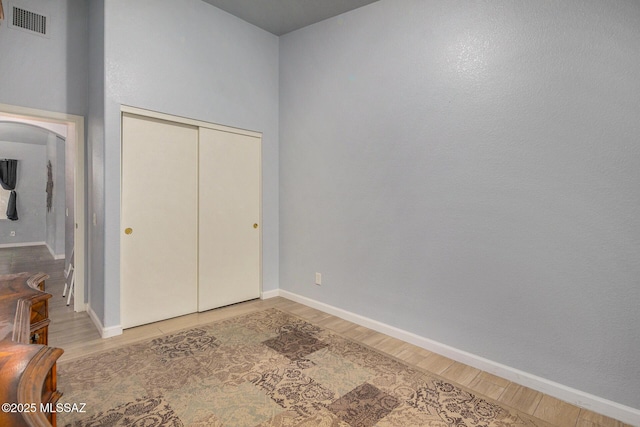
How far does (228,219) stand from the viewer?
3711mm

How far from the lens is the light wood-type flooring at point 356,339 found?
2.00 metres

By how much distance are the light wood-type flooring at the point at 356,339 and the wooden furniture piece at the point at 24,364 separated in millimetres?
1433

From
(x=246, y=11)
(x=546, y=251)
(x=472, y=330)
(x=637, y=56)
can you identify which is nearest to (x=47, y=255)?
(x=246, y=11)

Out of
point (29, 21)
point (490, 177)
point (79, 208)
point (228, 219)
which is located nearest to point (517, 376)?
point (490, 177)

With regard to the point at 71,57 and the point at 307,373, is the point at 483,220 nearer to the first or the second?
the point at 307,373

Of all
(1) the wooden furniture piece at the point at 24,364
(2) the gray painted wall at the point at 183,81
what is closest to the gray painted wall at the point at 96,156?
(2) the gray painted wall at the point at 183,81

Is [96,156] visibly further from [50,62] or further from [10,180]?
[10,180]

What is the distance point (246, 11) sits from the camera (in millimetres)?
3500

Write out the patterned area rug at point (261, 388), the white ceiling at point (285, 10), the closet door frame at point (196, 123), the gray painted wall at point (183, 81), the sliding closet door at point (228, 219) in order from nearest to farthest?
1. the patterned area rug at point (261, 388)
2. the gray painted wall at point (183, 81)
3. the closet door frame at point (196, 123)
4. the white ceiling at point (285, 10)
5. the sliding closet door at point (228, 219)

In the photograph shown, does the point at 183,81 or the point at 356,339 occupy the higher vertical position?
the point at 183,81

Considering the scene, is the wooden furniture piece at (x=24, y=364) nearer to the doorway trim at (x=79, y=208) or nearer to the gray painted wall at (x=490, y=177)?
the doorway trim at (x=79, y=208)

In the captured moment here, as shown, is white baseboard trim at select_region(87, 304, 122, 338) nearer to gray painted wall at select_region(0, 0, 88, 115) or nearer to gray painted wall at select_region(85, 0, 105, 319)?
gray painted wall at select_region(85, 0, 105, 319)

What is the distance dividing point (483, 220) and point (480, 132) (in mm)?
654

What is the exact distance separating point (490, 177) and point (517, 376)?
140 cm
